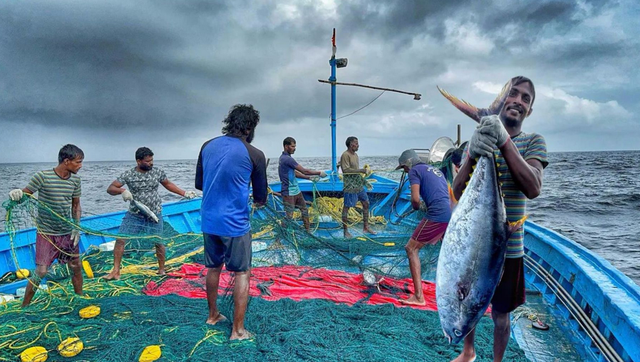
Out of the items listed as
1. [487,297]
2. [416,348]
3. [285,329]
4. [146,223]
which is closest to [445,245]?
[487,297]

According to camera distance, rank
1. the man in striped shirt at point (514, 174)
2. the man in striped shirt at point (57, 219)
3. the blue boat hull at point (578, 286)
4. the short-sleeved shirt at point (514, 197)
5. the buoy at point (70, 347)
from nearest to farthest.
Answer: the man in striped shirt at point (514, 174) < the short-sleeved shirt at point (514, 197) < the blue boat hull at point (578, 286) < the buoy at point (70, 347) < the man in striped shirt at point (57, 219)

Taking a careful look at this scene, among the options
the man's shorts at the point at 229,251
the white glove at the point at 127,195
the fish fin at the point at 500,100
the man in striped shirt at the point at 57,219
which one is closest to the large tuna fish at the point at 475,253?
the fish fin at the point at 500,100

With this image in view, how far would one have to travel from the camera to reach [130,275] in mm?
5051

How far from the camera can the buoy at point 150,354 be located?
9.40 ft

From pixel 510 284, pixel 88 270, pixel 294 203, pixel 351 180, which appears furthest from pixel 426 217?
pixel 88 270

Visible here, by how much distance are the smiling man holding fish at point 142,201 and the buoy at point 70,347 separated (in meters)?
1.87

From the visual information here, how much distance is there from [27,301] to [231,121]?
305 cm

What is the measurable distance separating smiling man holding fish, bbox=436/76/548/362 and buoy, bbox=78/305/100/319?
11.1 ft

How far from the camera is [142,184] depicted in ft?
16.4

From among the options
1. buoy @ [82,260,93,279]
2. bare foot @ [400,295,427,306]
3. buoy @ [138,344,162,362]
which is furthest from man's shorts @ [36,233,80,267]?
bare foot @ [400,295,427,306]

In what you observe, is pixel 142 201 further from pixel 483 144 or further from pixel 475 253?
pixel 483 144

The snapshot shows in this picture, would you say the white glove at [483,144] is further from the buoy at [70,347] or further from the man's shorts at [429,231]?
the buoy at [70,347]

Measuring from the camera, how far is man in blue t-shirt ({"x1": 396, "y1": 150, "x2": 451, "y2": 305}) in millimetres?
4191

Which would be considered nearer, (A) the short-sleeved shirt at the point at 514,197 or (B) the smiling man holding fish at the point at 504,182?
(B) the smiling man holding fish at the point at 504,182
